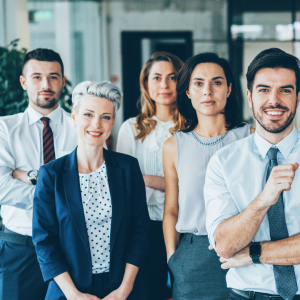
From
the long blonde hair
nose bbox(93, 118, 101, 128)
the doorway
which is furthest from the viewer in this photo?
the doorway

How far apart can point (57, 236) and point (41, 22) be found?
201 inches

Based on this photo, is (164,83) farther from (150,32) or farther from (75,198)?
(150,32)

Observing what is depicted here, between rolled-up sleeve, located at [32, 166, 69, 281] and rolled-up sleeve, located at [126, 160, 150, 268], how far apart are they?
0.34 meters

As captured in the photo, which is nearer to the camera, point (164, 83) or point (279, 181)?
point (279, 181)

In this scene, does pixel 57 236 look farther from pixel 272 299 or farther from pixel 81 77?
pixel 81 77

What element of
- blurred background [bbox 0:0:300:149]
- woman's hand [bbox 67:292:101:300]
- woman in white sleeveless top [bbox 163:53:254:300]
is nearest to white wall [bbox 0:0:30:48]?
blurred background [bbox 0:0:300:149]

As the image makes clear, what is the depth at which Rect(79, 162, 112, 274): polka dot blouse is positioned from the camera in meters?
1.68


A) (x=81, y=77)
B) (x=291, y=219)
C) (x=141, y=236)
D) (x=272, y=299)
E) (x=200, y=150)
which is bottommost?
(x=272, y=299)

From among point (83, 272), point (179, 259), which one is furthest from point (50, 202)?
point (179, 259)

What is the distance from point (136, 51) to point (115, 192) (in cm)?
643

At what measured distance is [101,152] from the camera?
185 centimetres

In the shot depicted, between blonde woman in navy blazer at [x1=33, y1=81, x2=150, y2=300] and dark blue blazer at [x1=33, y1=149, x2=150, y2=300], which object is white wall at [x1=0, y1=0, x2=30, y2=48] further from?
dark blue blazer at [x1=33, y1=149, x2=150, y2=300]

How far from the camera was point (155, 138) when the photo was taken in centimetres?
242

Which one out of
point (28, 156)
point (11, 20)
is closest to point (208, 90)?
point (28, 156)
